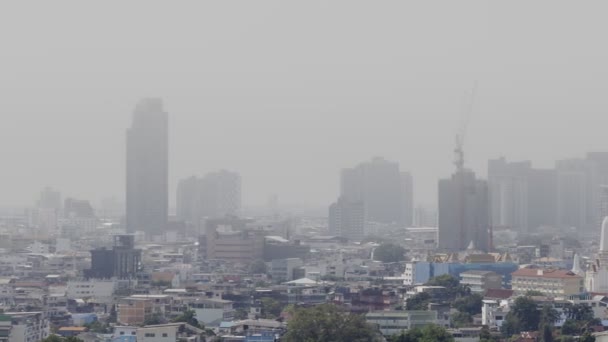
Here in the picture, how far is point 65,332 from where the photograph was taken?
34875mm

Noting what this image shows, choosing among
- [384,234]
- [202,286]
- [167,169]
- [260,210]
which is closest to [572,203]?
[384,234]

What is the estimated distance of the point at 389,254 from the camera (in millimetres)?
68438

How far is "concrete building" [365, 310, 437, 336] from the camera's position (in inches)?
1390

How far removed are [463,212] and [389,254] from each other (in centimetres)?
595

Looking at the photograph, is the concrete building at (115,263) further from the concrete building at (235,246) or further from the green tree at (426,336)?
the green tree at (426,336)

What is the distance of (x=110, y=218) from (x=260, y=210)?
25517mm

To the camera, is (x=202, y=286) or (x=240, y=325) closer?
(x=240, y=325)

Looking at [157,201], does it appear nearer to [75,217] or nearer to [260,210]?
[75,217]

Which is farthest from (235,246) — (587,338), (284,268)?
(587,338)

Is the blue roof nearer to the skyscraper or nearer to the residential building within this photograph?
the residential building

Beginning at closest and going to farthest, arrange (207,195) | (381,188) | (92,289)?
1. (92,289)
2. (207,195)
3. (381,188)

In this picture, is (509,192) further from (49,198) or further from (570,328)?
(570,328)

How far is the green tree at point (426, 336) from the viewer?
30.0m

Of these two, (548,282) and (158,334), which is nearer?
(158,334)
